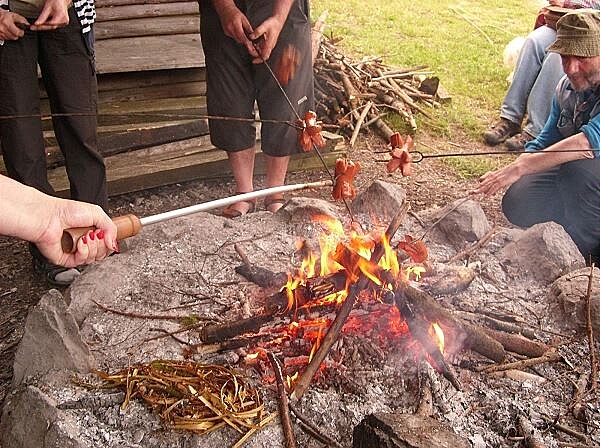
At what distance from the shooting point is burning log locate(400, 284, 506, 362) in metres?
2.88

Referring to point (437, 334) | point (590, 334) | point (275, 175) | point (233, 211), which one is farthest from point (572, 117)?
point (233, 211)

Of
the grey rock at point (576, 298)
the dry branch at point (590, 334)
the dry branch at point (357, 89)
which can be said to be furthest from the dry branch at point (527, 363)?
the dry branch at point (357, 89)

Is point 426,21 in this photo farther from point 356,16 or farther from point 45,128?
point 45,128

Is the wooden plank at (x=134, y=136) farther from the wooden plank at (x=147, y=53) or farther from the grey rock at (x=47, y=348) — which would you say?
the grey rock at (x=47, y=348)

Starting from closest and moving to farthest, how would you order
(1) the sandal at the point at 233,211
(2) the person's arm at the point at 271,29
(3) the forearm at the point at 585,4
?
(2) the person's arm at the point at 271,29
(1) the sandal at the point at 233,211
(3) the forearm at the point at 585,4

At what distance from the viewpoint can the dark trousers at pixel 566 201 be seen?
4258 mm

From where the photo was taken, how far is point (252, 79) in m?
4.46

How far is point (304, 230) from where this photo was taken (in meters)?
3.96

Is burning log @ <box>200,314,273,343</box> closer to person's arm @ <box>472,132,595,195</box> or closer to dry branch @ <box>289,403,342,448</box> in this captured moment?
dry branch @ <box>289,403,342,448</box>

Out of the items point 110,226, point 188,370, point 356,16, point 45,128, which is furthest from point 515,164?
point 356,16

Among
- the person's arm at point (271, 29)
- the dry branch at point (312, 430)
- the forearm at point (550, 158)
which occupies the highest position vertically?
the person's arm at point (271, 29)

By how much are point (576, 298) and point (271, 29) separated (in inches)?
91.4

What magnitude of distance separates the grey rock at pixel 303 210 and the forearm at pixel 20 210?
2.06m

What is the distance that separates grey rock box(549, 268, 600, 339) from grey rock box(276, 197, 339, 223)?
135 centimetres
